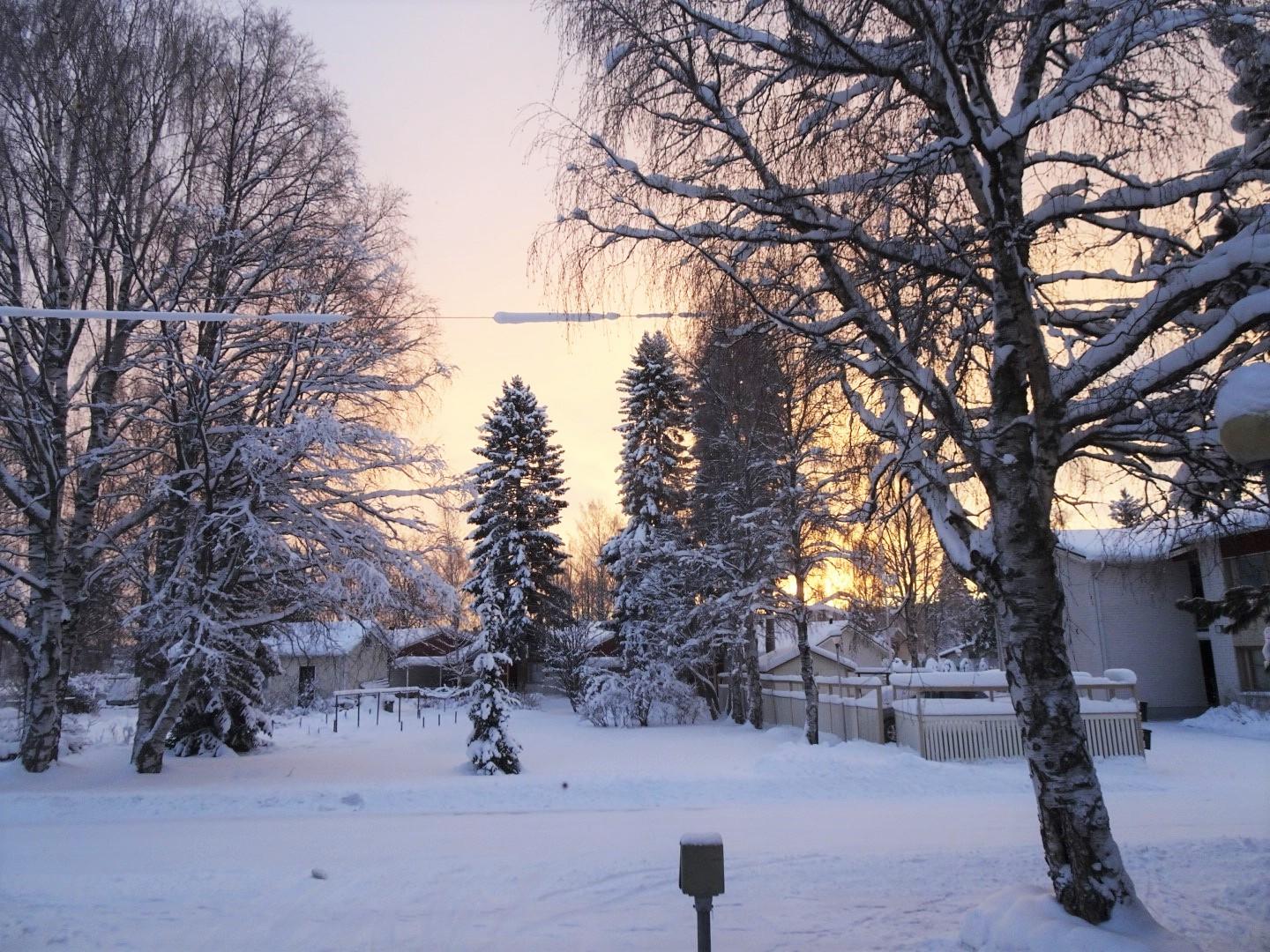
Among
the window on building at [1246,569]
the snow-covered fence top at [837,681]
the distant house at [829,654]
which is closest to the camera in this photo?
the snow-covered fence top at [837,681]

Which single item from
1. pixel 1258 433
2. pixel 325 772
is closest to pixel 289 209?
pixel 325 772

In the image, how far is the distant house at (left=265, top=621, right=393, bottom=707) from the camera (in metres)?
16.7

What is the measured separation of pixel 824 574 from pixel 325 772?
42.4 ft

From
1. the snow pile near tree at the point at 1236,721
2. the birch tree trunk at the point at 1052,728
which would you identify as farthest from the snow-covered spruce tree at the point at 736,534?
the snow pile near tree at the point at 1236,721

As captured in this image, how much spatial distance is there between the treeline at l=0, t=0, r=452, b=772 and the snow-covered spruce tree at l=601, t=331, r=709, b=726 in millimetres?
11895

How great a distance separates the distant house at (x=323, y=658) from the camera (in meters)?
16.7

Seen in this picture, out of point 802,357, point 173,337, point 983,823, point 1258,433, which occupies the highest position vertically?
point 173,337

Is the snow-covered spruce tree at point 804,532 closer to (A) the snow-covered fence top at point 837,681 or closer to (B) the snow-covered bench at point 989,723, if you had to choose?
(A) the snow-covered fence top at point 837,681

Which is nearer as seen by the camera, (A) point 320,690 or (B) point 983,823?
(B) point 983,823

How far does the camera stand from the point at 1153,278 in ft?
20.6

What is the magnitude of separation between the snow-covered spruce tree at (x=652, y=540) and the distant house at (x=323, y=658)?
8186 millimetres

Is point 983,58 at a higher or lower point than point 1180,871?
higher

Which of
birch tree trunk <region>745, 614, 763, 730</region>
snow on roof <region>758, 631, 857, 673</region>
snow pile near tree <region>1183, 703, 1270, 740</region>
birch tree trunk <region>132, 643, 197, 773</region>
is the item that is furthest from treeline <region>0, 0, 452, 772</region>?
snow pile near tree <region>1183, 703, 1270, 740</region>

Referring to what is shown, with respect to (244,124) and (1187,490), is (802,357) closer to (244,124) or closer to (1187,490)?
(1187,490)
